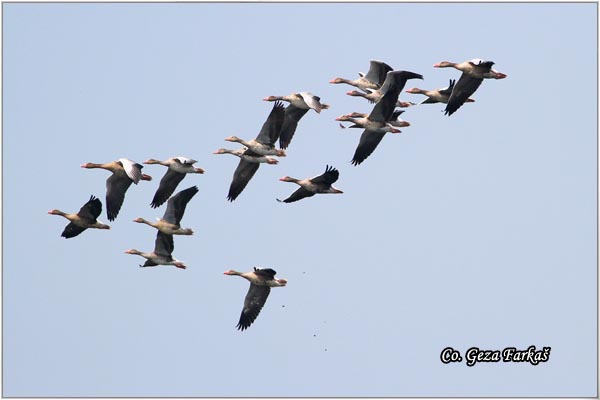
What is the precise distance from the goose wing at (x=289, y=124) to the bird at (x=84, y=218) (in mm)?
4808

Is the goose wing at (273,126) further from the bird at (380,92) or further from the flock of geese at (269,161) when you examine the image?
the bird at (380,92)

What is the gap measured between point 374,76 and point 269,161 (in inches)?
143

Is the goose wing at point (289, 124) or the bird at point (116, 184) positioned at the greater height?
the goose wing at point (289, 124)

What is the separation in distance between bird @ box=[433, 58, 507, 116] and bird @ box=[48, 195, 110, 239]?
8.85 m

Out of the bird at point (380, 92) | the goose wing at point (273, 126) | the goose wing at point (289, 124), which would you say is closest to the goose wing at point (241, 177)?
the goose wing at point (289, 124)

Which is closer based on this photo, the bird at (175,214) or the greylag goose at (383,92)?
the greylag goose at (383,92)

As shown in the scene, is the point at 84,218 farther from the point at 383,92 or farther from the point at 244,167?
the point at 383,92

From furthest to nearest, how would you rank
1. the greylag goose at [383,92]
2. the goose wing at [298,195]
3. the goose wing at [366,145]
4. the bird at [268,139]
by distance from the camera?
the goose wing at [298,195] → the goose wing at [366,145] → the bird at [268,139] → the greylag goose at [383,92]

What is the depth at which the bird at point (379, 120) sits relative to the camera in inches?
1729

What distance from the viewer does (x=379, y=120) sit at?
45.1 meters

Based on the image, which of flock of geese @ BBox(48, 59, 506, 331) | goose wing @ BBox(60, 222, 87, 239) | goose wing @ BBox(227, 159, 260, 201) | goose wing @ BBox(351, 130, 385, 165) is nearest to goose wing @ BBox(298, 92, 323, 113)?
flock of geese @ BBox(48, 59, 506, 331)

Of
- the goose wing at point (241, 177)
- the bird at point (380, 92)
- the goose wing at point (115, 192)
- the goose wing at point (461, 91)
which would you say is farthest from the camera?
the goose wing at point (241, 177)

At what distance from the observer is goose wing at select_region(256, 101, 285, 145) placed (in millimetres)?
45094

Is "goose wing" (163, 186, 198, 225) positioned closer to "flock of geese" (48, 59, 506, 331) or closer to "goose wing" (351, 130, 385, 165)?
"flock of geese" (48, 59, 506, 331)
